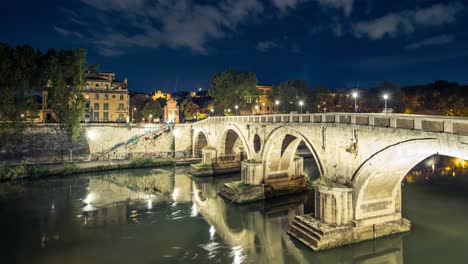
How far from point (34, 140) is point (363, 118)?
4282cm

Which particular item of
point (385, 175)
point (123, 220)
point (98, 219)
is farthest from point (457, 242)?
point (98, 219)

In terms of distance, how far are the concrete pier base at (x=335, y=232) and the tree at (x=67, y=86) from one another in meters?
34.5

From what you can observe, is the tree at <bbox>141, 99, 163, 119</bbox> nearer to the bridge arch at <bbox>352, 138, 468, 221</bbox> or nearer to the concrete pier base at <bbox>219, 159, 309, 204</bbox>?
the concrete pier base at <bbox>219, 159, 309, 204</bbox>

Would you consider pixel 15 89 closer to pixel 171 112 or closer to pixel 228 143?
pixel 228 143

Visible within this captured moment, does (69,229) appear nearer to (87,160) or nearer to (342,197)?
(342,197)

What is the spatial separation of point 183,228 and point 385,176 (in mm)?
12364

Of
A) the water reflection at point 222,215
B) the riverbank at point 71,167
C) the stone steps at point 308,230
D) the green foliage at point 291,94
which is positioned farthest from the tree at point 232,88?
the stone steps at point 308,230

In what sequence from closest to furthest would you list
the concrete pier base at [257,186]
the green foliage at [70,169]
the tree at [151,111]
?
the concrete pier base at [257,186]
the green foliage at [70,169]
the tree at [151,111]

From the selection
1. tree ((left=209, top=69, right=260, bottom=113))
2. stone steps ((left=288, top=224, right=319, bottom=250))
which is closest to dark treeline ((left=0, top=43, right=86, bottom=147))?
tree ((left=209, top=69, right=260, bottom=113))

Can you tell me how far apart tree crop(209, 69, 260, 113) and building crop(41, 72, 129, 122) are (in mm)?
18158

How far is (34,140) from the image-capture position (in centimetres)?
4116

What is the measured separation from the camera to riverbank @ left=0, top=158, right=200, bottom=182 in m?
33.3

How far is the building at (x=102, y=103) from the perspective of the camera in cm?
5734

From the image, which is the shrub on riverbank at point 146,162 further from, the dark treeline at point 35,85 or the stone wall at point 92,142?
the dark treeline at point 35,85
